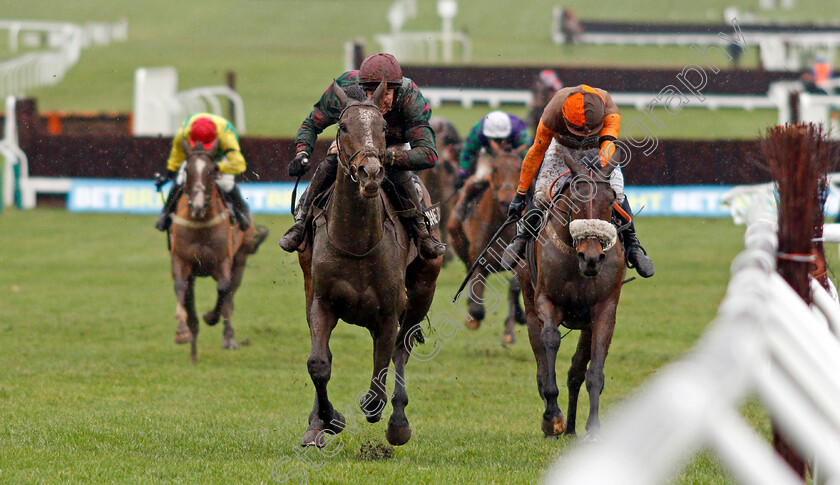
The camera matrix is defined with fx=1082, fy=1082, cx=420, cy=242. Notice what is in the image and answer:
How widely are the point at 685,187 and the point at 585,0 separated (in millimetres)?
39975

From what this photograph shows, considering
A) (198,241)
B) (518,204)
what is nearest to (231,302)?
(198,241)

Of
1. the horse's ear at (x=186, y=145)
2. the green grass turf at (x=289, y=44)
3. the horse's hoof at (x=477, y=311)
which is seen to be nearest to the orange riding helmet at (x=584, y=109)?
the horse's hoof at (x=477, y=311)

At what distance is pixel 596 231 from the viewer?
645 centimetres

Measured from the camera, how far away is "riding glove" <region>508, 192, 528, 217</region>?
25.4ft

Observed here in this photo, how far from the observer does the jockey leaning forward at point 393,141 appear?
648 centimetres

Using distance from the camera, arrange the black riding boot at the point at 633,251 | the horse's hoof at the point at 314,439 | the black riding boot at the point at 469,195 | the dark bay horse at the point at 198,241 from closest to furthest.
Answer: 1. the horse's hoof at the point at 314,439
2. the black riding boot at the point at 633,251
3. the dark bay horse at the point at 198,241
4. the black riding boot at the point at 469,195

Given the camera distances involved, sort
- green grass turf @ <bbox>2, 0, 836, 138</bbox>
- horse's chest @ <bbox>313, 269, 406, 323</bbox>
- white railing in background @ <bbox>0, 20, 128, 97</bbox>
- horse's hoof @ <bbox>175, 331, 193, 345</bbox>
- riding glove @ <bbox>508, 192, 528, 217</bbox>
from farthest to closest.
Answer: white railing in background @ <bbox>0, 20, 128, 97</bbox> < green grass turf @ <bbox>2, 0, 836, 138</bbox> < horse's hoof @ <bbox>175, 331, 193, 345</bbox> < riding glove @ <bbox>508, 192, 528, 217</bbox> < horse's chest @ <bbox>313, 269, 406, 323</bbox>

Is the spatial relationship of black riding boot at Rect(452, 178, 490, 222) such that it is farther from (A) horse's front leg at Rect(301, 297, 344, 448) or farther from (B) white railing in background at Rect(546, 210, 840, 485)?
(B) white railing in background at Rect(546, 210, 840, 485)

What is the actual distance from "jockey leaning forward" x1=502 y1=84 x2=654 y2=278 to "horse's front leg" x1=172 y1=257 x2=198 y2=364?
4315 millimetres

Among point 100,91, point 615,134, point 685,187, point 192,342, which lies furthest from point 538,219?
point 100,91

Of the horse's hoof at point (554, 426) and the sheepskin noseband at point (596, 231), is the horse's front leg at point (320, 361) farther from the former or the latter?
the sheepskin noseband at point (596, 231)

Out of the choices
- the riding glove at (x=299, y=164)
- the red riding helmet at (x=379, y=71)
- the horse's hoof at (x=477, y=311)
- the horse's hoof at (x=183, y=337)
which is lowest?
the horse's hoof at (x=183, y=337)

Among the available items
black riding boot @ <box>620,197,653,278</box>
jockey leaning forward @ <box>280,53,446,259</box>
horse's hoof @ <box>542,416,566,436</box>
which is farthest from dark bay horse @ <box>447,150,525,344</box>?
jockey leaning forward @ <box>280,53,446,259</box>

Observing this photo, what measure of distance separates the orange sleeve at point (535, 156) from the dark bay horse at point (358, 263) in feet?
3.90
